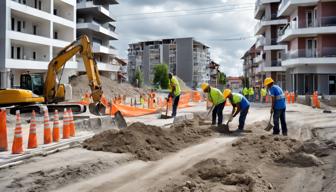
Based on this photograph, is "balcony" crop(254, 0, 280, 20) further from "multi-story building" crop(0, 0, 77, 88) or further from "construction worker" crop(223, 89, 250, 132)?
"construction worker" crop(223, 89, 250, 132)

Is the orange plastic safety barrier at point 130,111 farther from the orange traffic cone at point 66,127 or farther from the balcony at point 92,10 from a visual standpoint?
the balcony at point 92,10

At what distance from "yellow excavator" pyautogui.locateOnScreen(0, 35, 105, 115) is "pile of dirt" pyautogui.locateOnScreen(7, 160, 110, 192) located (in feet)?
35.5

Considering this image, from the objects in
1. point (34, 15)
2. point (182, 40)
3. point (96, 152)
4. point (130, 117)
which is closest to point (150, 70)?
point (182, 40)

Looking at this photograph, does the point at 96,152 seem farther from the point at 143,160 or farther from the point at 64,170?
the point at 64,170

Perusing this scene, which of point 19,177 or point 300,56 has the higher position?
point 300,56

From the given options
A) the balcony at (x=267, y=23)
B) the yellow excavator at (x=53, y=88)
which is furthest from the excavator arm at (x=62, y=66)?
the balcony at (x=267, y=23)

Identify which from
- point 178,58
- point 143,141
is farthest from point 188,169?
point 178,58

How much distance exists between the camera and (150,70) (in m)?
147

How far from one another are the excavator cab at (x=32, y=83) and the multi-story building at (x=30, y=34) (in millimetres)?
16473

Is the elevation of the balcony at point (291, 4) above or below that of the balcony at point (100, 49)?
above

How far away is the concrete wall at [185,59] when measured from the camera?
139000mm

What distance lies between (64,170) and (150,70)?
13948 cm

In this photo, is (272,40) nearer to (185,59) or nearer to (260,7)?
(260,7)

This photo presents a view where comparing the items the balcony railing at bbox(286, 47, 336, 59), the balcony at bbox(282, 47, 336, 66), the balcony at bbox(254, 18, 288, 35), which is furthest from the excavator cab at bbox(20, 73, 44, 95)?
the balcony at bbox(254, 18, 288, 35)
